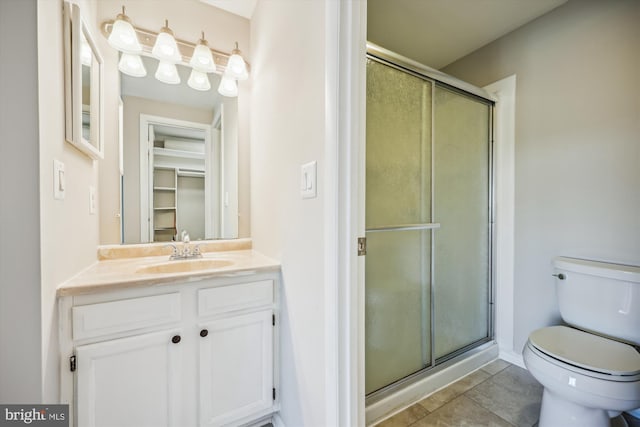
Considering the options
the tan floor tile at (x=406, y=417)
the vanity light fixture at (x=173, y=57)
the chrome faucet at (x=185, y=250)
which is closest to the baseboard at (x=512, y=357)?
the tan floor tile at (x=406, y=417)

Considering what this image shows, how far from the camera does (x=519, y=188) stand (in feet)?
5.91

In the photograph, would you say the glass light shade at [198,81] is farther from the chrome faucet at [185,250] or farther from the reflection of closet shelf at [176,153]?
the chrome faucet at [185,250]

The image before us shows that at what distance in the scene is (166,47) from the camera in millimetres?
1494

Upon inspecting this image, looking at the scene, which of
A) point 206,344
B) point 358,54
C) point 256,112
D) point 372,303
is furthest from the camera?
point 256,112

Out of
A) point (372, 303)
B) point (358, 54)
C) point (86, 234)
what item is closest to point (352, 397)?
point (372, 303)

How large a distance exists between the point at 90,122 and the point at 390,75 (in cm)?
149

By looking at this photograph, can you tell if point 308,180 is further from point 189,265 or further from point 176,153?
point 176,153

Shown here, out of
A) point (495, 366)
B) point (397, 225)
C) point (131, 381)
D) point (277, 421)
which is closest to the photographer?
point (131, 381)

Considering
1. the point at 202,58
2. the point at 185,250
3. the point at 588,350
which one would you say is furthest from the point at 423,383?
the point at 202,58

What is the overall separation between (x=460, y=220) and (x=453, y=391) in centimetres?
107

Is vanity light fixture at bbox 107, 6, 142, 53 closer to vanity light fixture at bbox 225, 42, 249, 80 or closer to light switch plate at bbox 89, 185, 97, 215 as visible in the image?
vanity light fixture at bbox 225, 42, 249, 80

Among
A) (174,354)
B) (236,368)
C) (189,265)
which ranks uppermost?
(189,265)

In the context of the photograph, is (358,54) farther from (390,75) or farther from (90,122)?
(90,122)

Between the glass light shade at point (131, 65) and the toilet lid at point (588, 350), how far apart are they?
8.30 feet
